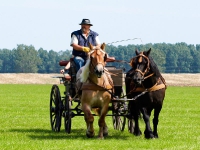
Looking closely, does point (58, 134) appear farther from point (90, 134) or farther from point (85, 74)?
point (85, 74)

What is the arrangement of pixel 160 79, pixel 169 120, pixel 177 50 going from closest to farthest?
pixel 160 79
pixel 169 120
pixel 177 50

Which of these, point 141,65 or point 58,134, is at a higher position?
point 141,65

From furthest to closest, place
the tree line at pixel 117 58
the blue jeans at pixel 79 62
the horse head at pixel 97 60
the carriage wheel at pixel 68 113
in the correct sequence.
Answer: the tree line at pixel 117 58 → the blue jeans at pixel 79 62 → the carriage wheel at pixel 68 113 → the horse head at pixel 97 60

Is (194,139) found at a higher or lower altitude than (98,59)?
lower

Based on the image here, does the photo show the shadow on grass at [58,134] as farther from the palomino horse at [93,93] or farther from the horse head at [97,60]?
the horse head at [97,60]

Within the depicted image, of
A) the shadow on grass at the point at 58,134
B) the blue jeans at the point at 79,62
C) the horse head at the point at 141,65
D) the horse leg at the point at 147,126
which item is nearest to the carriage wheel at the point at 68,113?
the shadow on grass at the point at 58,134

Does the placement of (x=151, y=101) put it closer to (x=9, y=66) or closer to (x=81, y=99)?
(x=81, y=99)

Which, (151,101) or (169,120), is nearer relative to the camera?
(151,101)

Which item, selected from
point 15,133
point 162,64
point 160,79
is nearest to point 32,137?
point 15,133

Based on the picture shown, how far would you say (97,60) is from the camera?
12.2 m

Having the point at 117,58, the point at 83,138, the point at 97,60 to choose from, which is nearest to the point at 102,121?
the point at 83,138

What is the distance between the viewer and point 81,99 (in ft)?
42.0

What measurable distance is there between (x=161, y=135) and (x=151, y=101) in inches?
46.3

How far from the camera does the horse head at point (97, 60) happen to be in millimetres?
11969
